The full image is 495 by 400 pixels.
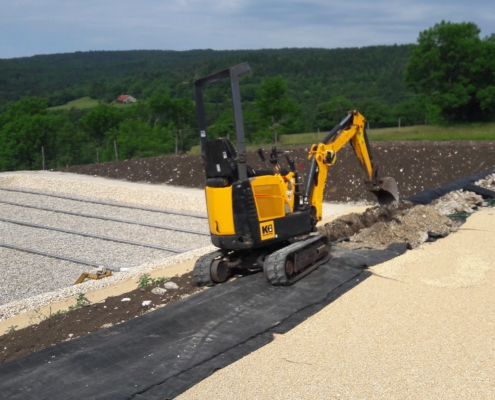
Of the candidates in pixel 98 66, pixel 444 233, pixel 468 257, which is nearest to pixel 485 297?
pixel 468 257

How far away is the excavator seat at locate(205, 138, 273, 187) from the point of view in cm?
809

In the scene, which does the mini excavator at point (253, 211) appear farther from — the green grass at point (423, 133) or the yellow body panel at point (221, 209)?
the green grass at point (423, 133)

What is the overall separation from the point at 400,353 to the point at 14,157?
37611 mm

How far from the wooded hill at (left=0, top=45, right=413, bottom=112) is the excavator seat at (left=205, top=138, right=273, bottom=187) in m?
20.7

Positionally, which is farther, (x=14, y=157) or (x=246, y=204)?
(x=14, y=157)

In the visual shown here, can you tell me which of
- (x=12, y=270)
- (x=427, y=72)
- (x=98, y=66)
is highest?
(x=98, y=66)

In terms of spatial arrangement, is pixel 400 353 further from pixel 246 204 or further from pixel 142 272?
pixel 142 272

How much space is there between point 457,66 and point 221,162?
33626 millimetres

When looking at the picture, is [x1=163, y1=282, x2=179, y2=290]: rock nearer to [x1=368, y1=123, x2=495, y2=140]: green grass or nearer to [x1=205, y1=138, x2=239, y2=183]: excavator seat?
[x1=205, y1=138, x2=239, y2=183]: excavator seat

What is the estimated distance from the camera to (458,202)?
1428cm

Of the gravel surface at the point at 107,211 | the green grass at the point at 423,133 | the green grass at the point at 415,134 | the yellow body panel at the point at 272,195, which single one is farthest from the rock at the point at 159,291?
the green grass at the point at 423,133

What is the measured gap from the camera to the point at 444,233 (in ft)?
36.7

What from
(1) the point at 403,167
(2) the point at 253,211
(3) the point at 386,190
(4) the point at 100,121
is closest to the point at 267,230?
(2) the point at 253,211

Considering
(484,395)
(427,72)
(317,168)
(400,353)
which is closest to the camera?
(484,395)
